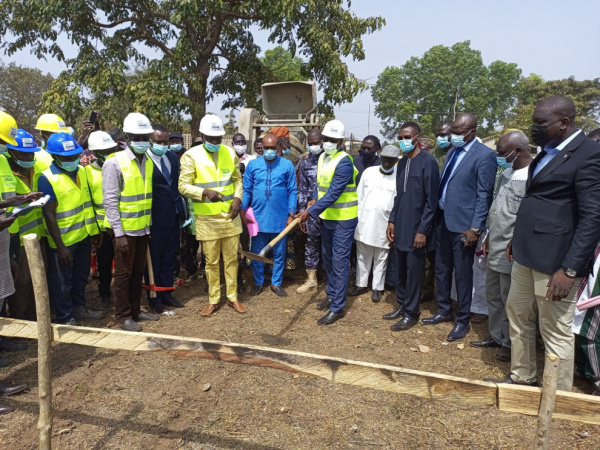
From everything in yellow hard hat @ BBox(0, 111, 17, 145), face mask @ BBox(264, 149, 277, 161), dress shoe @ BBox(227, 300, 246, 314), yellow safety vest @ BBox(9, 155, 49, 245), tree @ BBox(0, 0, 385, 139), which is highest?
tree @ BBox(0, 0, 385, 139)

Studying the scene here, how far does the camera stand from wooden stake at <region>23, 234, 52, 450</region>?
217cm

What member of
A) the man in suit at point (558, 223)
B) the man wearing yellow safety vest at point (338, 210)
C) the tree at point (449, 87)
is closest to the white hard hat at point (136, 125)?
the man wearing yellow safety vest at point (338, 210)

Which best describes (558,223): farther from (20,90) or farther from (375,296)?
(20,90)

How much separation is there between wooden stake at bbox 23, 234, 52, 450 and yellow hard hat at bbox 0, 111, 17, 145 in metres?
1.60

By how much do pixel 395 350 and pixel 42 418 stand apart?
2839 millimetres

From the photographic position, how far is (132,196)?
4.04m

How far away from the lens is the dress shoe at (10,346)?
147 inches

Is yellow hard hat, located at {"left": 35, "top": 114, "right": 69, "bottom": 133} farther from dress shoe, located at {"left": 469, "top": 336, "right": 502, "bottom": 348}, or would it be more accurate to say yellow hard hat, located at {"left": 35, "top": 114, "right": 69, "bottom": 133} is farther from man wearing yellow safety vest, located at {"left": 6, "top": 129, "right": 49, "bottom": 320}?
dress shoe, located at {"left": 469, "top": 336, "right": 502, "bottom": 348}

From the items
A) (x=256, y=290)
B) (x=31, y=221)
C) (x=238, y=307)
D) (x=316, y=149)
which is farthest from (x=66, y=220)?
(x=316, y=149)

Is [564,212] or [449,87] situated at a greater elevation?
[449,87]

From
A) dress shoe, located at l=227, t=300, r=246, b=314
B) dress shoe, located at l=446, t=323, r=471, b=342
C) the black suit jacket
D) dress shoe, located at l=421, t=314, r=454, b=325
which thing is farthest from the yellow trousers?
the black suit jacket

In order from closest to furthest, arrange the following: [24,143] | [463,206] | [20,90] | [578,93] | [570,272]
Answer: [570,272] < [24,143] < [463,206] < [20,90] < [578,93]

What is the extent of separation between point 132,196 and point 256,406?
2.25 m

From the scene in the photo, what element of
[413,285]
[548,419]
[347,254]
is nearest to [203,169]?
[347,254]
